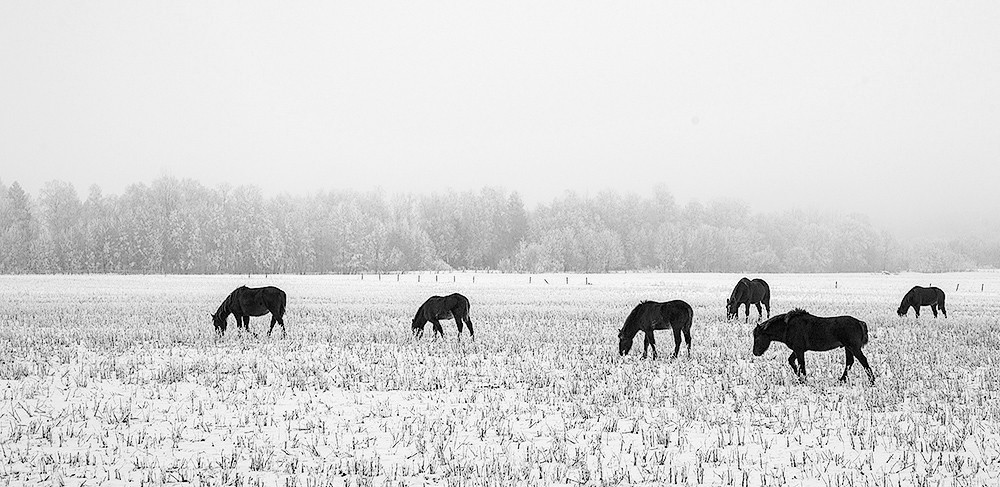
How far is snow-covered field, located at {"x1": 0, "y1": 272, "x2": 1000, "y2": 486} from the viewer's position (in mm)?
7188

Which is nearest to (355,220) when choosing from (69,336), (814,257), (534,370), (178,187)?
(178,187)

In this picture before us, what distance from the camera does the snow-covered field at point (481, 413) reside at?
719 centimetres

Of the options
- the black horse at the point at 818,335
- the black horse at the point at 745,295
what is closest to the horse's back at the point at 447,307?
the black horse at the point at 818,335

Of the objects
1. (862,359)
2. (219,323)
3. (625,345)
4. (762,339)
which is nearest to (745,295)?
(625,345)

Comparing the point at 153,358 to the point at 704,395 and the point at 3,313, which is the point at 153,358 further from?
the point at 3,313

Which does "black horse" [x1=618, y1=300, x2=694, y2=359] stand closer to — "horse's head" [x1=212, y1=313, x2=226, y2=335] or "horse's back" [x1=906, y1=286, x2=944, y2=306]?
"horse's head" [x1=212, y1=313, x2=226, y2=335]

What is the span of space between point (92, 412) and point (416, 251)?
3793 inches

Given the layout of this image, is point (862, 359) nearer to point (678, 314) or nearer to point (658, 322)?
point (678, 314)

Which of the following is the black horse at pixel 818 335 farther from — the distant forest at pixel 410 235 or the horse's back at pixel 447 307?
the distant forest at pixel 410 235

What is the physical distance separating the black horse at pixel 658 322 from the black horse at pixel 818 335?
207cm

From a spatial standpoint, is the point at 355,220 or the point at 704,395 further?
the point at 355,220

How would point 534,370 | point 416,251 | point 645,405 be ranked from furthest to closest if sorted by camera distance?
1. point 416,251
2. point 534,370
3. point 645,405

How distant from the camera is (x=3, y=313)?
25.3 m

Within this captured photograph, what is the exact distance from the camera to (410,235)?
354ft
